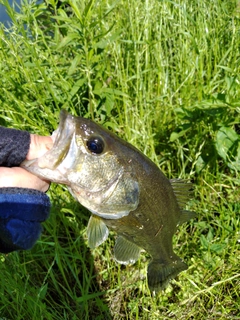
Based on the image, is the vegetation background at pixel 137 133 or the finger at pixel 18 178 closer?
the finger at pixel 18 178

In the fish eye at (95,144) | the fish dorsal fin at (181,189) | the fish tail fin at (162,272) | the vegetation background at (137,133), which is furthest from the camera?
the vegetation background at (137,133)

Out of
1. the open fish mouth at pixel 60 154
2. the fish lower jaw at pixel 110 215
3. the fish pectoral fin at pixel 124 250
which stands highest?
the open fish mouth at pixel 60 154

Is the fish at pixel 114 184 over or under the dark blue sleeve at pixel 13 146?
under

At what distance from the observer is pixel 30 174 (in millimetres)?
1411

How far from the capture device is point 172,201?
5.86ft

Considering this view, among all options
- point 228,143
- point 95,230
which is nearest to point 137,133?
point 228,143

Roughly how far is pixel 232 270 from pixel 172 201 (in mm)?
660

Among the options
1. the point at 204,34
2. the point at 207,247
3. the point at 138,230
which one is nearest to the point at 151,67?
the point at 204,34

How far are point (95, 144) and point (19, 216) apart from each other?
1.12 ft

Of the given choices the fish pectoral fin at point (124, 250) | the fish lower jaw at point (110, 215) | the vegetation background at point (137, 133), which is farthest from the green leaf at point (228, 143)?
the fish lower jaw at point (110, 215)

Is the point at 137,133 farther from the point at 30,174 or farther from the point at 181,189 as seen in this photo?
the point at 30,174

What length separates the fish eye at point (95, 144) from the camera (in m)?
1.49

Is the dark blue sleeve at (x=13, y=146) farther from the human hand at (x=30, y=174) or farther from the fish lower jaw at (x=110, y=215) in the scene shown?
the fish lower jaw at (x=110, y=215)

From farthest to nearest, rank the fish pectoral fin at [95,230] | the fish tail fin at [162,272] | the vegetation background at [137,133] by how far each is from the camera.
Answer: the vegetation background at [137,133] < the fish tail fin at [162,272] < the fish pectoral fin at [95,230]
